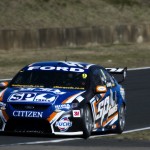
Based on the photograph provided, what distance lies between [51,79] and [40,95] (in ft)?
3.21

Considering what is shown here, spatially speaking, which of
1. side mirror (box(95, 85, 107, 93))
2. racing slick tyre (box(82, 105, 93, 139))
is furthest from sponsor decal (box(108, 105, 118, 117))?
racing slick tyre (box(82, 105, 93, 139))

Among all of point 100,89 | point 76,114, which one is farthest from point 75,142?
point 100,89

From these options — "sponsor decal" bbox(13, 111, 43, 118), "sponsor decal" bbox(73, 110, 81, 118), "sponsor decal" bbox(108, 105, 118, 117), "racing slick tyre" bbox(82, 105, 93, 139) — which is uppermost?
"sponsor decal" bbox(13, 111, 43, 118)

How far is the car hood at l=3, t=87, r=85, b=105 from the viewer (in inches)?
538

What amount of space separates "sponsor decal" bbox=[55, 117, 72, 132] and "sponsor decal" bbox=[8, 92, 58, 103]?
0.36m

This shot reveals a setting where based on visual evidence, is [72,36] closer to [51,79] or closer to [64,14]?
[64,14]

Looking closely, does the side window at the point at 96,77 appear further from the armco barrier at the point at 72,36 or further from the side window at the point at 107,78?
the armco barrier at the point at 72,36

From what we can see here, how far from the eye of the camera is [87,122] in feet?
46.2

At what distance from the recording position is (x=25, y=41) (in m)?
34.1

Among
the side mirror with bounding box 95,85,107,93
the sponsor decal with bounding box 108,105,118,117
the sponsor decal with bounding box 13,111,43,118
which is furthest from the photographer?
the sponsor decal with bounding box 108,105,118,117

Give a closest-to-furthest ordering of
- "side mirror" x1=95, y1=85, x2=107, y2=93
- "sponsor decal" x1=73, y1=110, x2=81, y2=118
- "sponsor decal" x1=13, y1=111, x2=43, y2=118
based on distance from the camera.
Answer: "sponsor decal" x1=13, y1=111, x2=43, y2=118
"sponsor decal" x1=73, y1=110, x2=81, y2=118
"side mirror" x1=95, y1=85, x2=107, y2=93

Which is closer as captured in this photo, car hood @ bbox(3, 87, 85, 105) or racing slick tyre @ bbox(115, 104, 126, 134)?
car hood @ bbox(3, 87, 85, 105)

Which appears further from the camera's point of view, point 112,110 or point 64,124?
point 112,110

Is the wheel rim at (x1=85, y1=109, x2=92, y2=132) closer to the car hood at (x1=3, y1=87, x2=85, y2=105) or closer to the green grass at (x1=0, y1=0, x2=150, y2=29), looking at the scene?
the car hood at (x1=3, y1=87, x2=85, y2=105)
